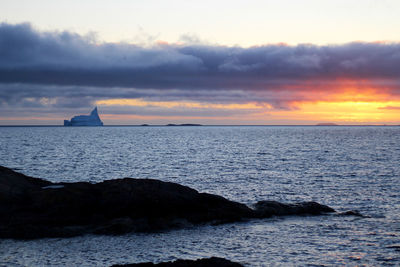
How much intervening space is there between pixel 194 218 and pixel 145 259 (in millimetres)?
8703

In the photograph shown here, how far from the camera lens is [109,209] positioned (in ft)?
99.9

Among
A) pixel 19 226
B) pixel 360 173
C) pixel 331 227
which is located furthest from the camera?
pixel 360 173

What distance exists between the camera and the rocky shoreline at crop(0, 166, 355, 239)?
27938 mm

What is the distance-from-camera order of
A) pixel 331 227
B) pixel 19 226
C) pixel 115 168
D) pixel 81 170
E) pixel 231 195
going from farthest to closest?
pixel 115 168 → pixel 81 170 → pixel 231 195 → pixel 331 227 → pixel 19 226

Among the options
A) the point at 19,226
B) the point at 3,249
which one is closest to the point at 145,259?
the point at 3,249

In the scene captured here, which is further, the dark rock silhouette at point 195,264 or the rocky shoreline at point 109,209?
the rocky shoreline at point 109,209

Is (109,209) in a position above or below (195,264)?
above

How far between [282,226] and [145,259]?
11.8m

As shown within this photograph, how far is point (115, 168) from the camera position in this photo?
234 ft

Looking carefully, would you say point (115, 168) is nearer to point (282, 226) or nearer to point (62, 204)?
point (62, 204)

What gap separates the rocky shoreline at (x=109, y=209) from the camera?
91.7 feet

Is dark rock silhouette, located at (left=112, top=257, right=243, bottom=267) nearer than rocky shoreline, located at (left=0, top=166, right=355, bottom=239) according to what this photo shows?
Yes

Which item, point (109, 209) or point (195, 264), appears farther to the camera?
point (109, 209)

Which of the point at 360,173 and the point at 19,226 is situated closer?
the point at 19,226
